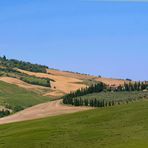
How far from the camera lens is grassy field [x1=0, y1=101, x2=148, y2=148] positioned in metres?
89.9

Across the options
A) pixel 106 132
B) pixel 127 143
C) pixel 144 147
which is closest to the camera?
pixel 144 147

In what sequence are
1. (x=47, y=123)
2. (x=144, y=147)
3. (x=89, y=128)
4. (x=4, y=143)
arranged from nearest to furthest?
(x=144, y=147)
(x=4, y=143)
(x=89, y=128)
(x=47, y=123)

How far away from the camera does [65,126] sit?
121688mm

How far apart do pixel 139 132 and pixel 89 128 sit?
1691 cm

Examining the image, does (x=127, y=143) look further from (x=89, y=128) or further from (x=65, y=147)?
(x=89, y=128)

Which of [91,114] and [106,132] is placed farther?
[91,114]

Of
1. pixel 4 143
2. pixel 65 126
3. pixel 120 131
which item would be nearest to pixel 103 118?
pixel 65 126

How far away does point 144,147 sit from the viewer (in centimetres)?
7906

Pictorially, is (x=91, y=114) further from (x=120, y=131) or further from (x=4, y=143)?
(x=4, y=143)

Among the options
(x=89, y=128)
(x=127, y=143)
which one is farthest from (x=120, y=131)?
(x=127, y=143)

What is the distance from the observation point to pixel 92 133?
104000 millimetres

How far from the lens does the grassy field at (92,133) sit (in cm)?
8994

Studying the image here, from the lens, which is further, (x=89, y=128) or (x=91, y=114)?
(x=91, y=114)

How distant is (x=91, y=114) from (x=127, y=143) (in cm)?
5442
